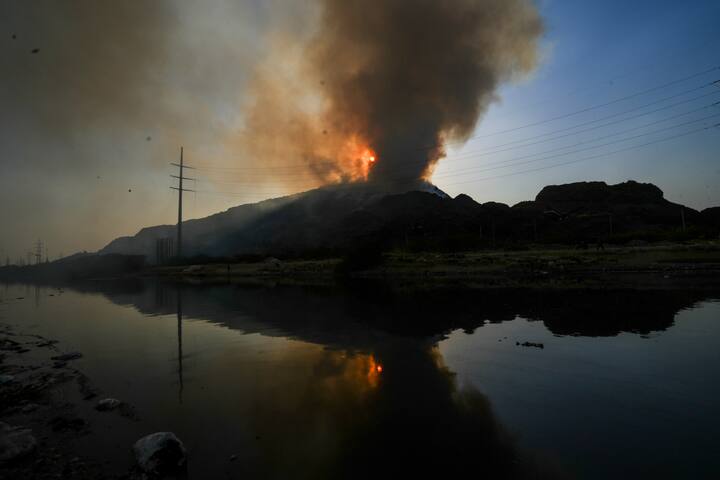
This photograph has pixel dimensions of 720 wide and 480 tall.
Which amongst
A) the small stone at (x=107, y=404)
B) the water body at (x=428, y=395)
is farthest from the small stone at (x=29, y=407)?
the water body at (x=428, y=395)

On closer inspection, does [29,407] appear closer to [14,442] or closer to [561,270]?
[14,442]

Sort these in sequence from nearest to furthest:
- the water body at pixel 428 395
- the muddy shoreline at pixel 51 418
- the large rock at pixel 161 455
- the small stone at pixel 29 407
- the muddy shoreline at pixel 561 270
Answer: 1. the large rock at pixel 161 455
2. the muddy shoreline at pixel 51 418
3. the water body at pixel 428 395
4. the small stone at pixel 29 407
5. the muddy shoreline at pixel 561 270

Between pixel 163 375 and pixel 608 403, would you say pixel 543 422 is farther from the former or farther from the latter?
pixel 163 375

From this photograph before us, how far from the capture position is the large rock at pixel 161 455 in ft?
23.4

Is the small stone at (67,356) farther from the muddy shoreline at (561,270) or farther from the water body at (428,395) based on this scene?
the muddy shoreline at (561,270)

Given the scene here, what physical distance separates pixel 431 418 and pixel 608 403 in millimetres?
4893

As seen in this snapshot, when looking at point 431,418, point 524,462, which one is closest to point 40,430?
point 431,418

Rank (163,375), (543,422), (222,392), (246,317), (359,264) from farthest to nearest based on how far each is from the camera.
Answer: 1. (359,264)
2. (246,317)
3. (163,375)
4. (222,392)
5. (543,422)

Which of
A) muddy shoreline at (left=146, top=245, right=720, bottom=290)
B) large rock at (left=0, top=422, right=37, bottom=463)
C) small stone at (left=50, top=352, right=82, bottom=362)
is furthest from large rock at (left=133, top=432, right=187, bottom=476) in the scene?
muddy shoreline at (left=146, top=245, right=720, bottom=290)

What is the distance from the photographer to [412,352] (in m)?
16.2

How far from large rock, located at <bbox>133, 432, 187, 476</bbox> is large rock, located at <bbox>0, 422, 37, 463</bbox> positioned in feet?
7.75

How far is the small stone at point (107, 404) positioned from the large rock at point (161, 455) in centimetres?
371

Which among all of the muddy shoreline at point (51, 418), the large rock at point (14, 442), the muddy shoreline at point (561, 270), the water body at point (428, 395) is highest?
the muddy shoreline at point (561, 270)

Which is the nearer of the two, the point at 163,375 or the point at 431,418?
the point at 431,418
